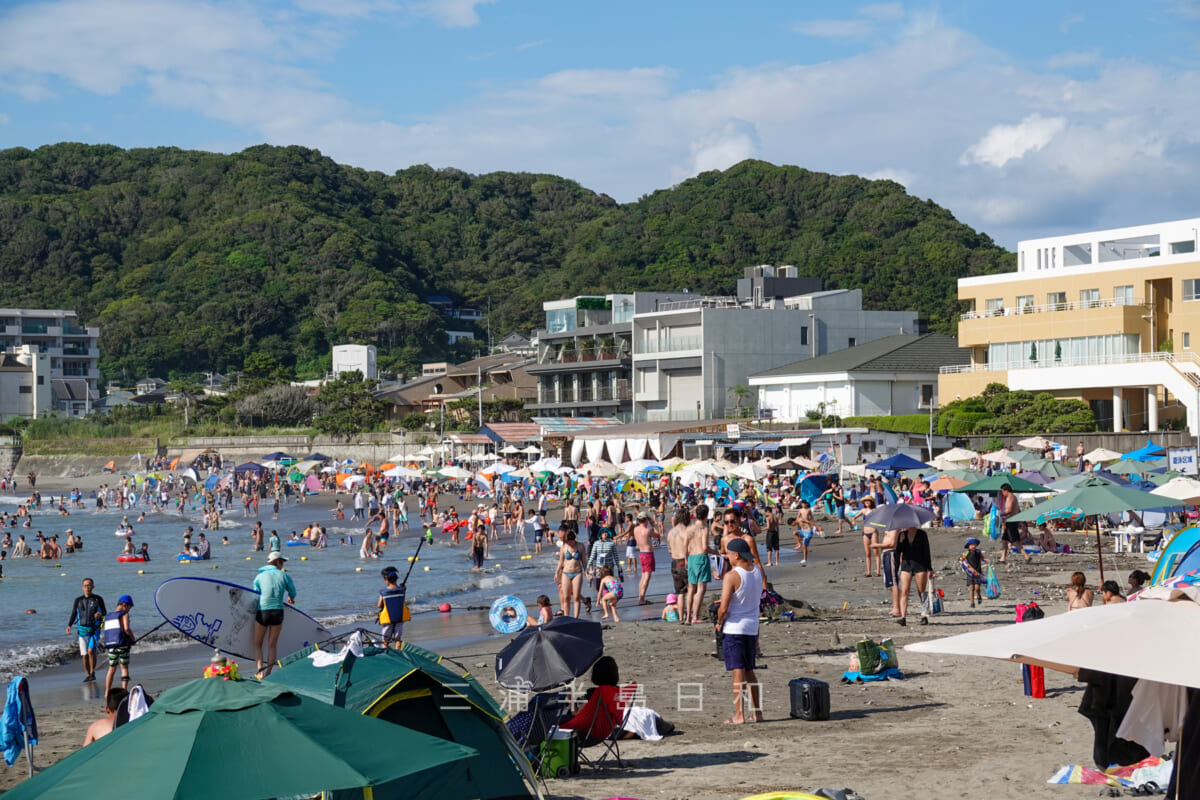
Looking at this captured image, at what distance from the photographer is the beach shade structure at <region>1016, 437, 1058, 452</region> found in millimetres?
39094

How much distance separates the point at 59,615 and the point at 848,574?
15.4 meters

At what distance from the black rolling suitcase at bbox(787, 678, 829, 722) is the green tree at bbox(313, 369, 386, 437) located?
7440 centimetres

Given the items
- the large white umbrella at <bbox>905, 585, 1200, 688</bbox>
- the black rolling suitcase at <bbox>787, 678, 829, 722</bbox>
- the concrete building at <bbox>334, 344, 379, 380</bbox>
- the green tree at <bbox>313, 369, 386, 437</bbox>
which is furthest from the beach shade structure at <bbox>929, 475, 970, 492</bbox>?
the concrete building at <bbox>334, 344, 379, 380</bbox>

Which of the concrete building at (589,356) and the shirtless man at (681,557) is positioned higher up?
the concrete building at (589,356)

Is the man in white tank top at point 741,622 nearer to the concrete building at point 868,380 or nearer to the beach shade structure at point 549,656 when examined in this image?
the beach shade structure at point 549,656

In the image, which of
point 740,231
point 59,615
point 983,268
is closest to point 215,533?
point 59,615

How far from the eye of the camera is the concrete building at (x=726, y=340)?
67.0 metres

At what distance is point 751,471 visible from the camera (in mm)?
39219

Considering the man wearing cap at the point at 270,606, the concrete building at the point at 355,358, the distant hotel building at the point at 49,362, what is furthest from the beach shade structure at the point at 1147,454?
the distant hotel building at the point at 49,362

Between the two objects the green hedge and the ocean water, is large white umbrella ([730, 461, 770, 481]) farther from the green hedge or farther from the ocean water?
the green hedge

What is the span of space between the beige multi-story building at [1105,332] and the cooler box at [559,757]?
40.3m

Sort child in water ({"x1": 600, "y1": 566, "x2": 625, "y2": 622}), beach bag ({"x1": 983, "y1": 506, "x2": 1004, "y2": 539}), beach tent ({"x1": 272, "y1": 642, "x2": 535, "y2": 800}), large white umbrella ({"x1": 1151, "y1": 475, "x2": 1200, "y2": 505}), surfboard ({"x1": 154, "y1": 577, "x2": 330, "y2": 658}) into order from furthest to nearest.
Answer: beach bag ({"x1": 983, "y1": 506, "x2": 1004, "y2": 539})
large white umbrella ({"x1": 1151, "y1": 475, "x2": 1200, "y2": 505})
child in water ({"x1": 600, "y1": 566, "x2": 625, "y2": 622})
surfboard ({"x1": 154, "y1": 577, "x2": 330, "y2": 658})
beach tent ({"x1": 272, "y1": 642, "x2": 535, "y2": 800})

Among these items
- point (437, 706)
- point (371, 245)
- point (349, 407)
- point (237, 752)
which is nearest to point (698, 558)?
point (437, 706)

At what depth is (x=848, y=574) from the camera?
23750 mm
